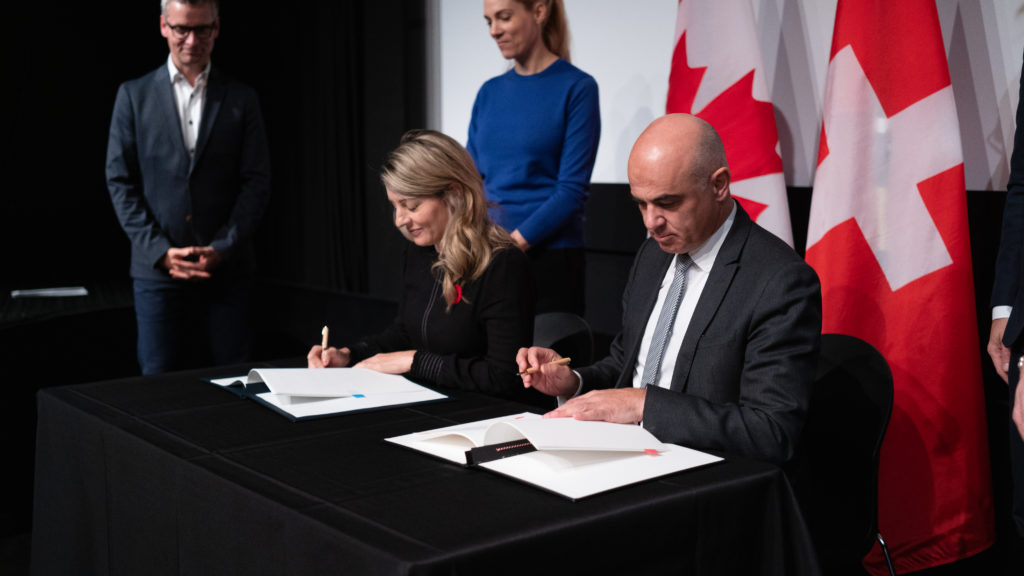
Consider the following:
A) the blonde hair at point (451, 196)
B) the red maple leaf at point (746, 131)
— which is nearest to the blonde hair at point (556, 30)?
the red maple leaf at point (746, 131)

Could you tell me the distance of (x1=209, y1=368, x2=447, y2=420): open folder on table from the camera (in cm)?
166

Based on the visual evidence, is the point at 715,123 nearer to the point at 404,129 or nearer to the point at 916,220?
the point at 916,220

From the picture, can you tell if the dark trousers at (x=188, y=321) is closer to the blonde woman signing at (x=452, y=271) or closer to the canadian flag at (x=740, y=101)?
the blonde woman signing at (x=452, y=271)

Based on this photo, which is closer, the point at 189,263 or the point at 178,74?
the point at 189,263

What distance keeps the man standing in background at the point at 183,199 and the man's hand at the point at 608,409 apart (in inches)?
68.9

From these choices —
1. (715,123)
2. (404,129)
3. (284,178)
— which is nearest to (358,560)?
(715,123)

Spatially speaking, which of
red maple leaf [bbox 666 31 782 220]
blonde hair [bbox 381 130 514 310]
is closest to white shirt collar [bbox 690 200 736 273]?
blonde hair [bbox 381 130 514 310]

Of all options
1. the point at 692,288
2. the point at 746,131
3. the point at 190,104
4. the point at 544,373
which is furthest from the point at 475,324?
the point at 190,104

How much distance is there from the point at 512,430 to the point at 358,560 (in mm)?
417

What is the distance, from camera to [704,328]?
1659mm

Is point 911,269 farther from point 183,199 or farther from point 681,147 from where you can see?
point 183,199

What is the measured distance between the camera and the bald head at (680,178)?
5.44 feet

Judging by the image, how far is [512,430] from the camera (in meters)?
1.37

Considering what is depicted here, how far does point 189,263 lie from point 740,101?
182cm
